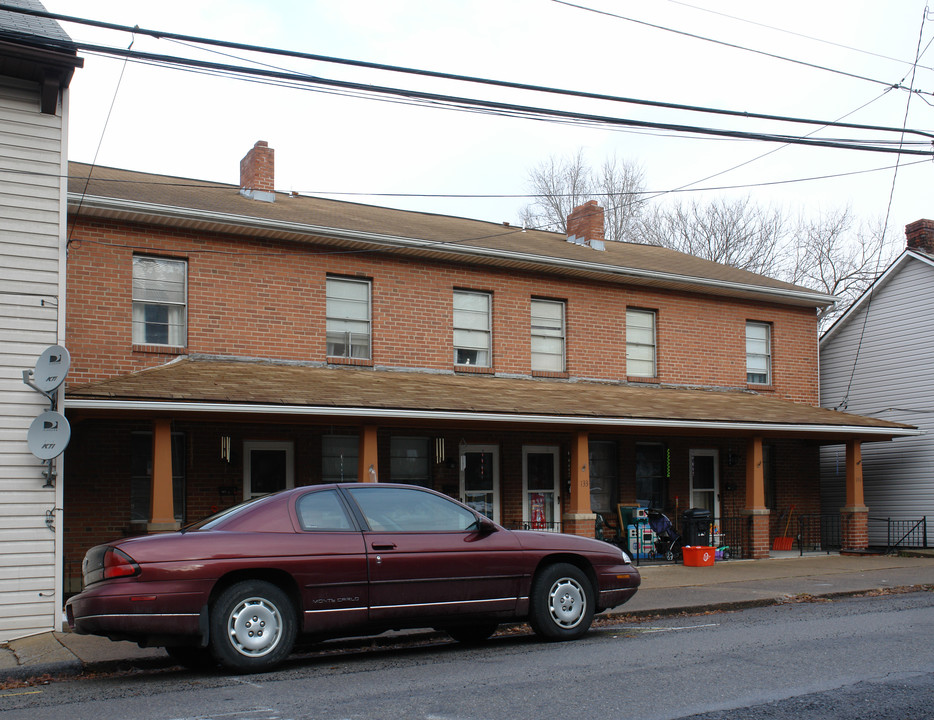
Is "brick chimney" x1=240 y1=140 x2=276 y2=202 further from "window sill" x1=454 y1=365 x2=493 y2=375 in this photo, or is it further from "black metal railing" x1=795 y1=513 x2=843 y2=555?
"black metal railing" x1=795 y1=513 x2=843 y2=555

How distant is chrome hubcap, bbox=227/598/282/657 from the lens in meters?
7.52

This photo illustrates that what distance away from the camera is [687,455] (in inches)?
792

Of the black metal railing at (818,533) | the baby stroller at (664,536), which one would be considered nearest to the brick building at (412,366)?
the black metal railing at (818,533)

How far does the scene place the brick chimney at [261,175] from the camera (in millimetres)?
18578

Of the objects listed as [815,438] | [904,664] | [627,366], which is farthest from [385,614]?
[815,438]

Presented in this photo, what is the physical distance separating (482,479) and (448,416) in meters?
3.74

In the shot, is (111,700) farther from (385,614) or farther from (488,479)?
(488,479)

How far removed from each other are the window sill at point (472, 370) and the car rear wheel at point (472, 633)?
29.4 feet

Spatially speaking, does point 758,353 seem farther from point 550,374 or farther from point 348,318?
point 348,318

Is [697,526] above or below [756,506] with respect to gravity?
below

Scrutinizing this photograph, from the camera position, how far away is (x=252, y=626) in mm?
7590

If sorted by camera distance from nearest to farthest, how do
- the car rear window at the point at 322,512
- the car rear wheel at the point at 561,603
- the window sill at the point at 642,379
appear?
the car rear window at the point at 322,512
the car rear wheel at the point at 561,603
the window sill at the point at 642,379

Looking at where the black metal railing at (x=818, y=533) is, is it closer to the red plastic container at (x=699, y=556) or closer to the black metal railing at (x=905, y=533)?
the black metal railing at (x=905, y=533)

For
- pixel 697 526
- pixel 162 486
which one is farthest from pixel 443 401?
pixel 697 526
